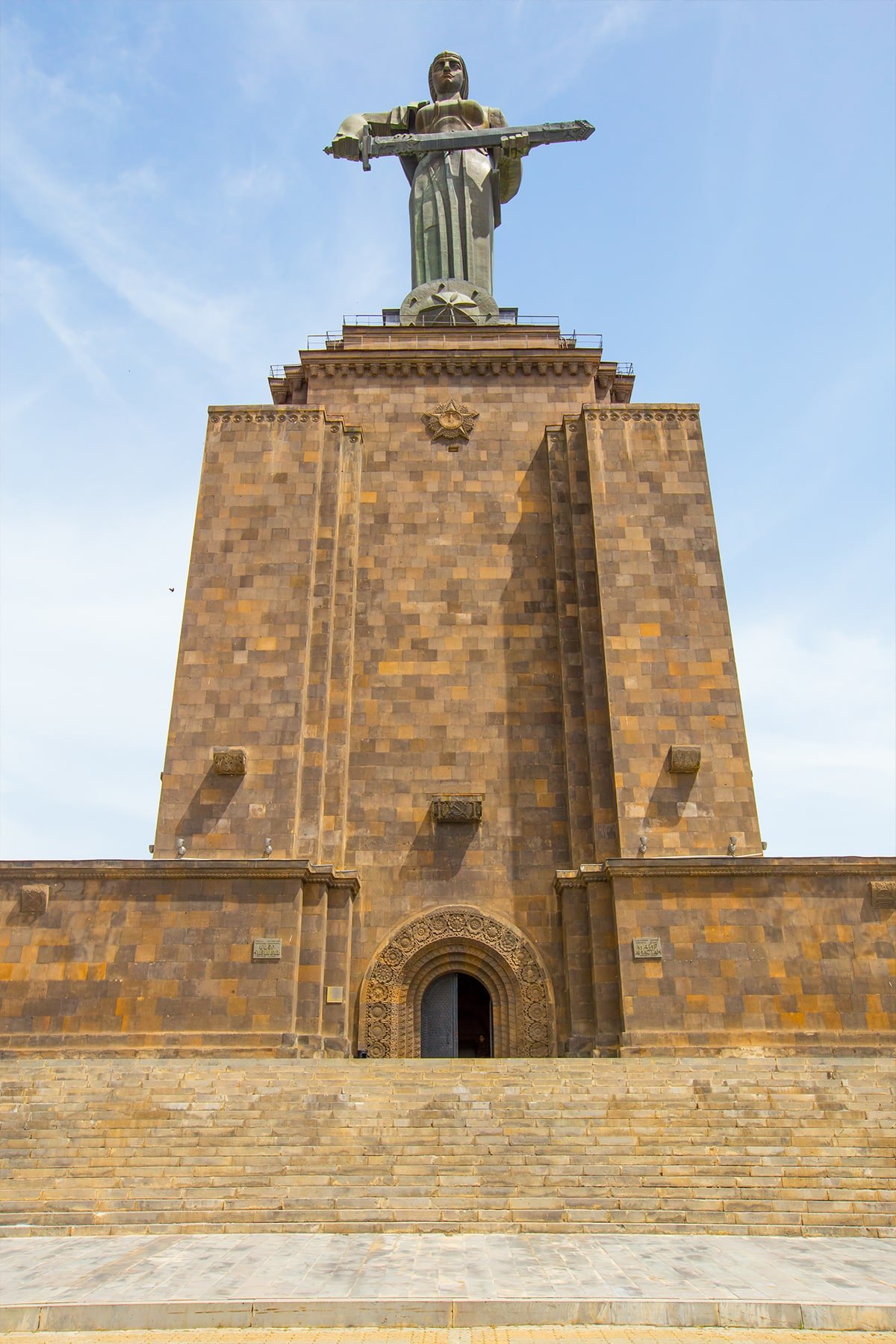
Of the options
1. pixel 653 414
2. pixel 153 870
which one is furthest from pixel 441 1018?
pixel 653 414

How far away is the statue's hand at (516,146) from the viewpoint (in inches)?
1259

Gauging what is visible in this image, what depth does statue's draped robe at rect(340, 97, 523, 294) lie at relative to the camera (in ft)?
103

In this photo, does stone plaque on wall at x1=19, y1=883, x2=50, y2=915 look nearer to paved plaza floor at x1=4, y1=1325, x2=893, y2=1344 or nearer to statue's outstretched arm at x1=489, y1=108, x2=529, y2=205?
paved plaza floor at x1=4, y1=1325, x2=893, y2=1344

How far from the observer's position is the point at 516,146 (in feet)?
106

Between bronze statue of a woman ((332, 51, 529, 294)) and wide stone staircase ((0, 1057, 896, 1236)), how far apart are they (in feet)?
79.3

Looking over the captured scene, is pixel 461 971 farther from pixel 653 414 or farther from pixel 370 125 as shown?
pixel 370 125

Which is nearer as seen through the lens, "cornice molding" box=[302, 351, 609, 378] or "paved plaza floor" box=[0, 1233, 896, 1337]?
"paved plaza floor" box=[0, 1233, 896, 1337]

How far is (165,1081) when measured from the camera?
15.3m

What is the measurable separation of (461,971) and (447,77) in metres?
29.1

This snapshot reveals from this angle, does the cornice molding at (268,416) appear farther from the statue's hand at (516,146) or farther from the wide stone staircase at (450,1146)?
the wide stone staircase at (450,1146)

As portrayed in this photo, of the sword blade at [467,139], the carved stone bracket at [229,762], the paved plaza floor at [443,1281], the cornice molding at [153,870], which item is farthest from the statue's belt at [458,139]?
the paved plaza floor at [443,1281]

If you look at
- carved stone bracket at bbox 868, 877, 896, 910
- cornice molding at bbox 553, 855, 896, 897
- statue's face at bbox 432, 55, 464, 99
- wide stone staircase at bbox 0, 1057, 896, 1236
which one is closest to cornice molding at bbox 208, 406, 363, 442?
cornice molding at bbox 553, 855, 896, 897

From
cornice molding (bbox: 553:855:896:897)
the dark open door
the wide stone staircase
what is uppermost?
cornice molding (bbox: 553:855:896:897)

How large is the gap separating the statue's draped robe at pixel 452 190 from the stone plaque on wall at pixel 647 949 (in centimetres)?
2098
